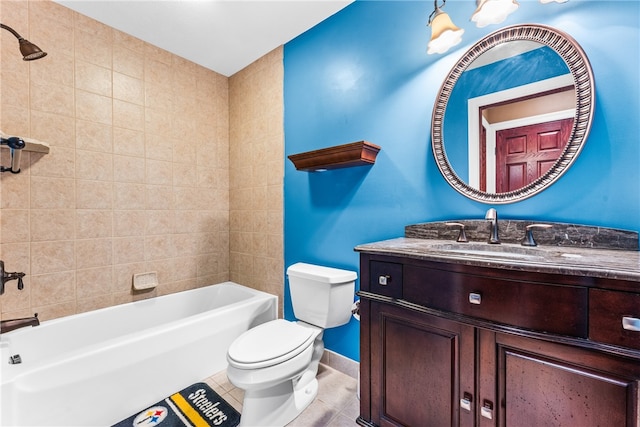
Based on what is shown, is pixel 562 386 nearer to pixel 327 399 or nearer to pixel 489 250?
pixel 489 250

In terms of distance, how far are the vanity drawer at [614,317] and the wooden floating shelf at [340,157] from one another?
111 cm

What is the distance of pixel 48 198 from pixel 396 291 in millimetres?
2125

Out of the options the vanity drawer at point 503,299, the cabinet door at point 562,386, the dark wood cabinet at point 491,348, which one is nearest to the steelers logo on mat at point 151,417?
the dark wood cabinet at point 491,348

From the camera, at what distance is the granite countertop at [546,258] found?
658 millimetres

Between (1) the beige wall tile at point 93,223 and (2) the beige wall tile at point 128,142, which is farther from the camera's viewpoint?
(2) the beige wall tile at point 128,142

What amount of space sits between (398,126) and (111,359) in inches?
77.2

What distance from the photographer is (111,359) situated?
1355 millimetres

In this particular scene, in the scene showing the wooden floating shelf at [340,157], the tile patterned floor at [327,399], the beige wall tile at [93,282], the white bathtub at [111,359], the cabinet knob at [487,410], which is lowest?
the tile patterned floor at [327,399]

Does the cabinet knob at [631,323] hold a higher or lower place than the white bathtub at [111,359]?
higher

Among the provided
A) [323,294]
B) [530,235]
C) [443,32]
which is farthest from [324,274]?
[443,32]

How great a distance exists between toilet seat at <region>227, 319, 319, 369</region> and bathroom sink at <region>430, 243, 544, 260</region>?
2.78ft

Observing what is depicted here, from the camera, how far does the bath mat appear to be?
1.38 metres

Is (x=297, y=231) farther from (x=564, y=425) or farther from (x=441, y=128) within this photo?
(x=564, y=425)

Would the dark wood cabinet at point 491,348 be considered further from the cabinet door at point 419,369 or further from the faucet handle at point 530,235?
the faucet handle at point 530,235
